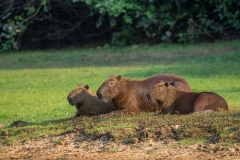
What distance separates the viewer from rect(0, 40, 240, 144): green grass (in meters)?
7.41

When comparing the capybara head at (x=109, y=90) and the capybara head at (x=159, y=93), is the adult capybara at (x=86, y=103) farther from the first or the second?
the capybara head at (x=159, y=93)

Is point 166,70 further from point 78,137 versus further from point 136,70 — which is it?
point 78,137

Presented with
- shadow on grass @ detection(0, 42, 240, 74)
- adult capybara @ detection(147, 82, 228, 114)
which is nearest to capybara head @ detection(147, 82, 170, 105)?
adult capybara @ detection(147, 82, 228, 114)

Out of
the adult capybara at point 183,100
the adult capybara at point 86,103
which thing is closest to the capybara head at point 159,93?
the adult capybara at point 183,100

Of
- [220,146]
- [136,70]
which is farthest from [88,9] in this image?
[220,146]

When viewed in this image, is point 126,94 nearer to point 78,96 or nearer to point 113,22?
point 78,96

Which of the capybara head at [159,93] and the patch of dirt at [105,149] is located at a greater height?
the capybara head at [159,93]

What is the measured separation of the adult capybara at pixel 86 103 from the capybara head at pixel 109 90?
0.30 metres

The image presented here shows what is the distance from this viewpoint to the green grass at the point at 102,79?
7.41 metres

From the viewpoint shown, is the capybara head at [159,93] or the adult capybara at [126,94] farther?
the adult capybara at [126,94]

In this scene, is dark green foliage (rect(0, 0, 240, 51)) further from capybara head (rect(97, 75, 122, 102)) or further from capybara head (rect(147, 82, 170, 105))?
capybara head (rect(147, 82, 170, 105))

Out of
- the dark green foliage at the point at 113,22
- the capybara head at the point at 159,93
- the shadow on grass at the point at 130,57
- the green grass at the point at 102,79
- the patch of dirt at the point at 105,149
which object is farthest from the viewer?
the dark green foliage at the point at 113,22

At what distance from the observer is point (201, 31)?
17641 mm

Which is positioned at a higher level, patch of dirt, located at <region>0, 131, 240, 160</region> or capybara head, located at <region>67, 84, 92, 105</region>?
capybara head, located at <region>67, 84, 92, 105</region>
